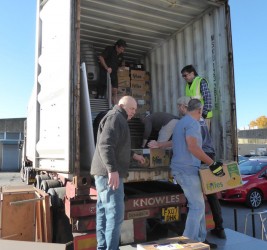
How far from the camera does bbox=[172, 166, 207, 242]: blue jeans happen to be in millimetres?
3443

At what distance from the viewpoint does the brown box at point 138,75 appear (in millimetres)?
6359

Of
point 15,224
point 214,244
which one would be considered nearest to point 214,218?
point 214,244

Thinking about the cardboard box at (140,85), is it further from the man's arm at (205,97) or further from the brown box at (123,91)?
the man's arm at (205,97)

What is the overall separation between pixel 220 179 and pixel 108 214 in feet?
4.68

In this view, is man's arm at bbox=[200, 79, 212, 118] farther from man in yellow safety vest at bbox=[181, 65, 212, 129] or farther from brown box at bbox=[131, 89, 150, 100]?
brown box at bbox=[131, 89, 150, 100]

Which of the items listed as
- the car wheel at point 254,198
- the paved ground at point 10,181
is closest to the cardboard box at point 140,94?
→ the car wheel at point 254,198

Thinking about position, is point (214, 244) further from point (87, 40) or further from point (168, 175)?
point (87, 40)

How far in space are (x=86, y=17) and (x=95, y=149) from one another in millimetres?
2935

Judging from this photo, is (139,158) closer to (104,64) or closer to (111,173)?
(111,173)

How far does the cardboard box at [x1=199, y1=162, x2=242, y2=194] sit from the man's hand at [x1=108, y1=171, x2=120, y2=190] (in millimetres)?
1059

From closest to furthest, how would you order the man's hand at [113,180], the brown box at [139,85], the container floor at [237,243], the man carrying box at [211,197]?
the man's hand at [113,180] < the container floor at [237,243] < the man carrying box at [211,197] < the brown box at [139,85]

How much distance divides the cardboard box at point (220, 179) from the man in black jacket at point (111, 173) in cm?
96

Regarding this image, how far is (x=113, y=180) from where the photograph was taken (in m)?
2.96

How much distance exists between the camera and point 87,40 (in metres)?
6.13
